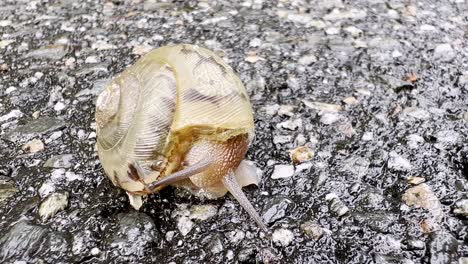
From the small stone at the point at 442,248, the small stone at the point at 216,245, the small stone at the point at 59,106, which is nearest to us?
the small stone at the point at 442,248

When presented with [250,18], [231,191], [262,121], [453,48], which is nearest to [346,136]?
[262,121]

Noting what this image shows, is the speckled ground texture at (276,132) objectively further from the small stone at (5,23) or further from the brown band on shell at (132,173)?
the brown band on shell at (132,173)

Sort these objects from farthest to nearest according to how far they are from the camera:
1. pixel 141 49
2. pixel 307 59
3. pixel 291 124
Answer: pixel 141 49
pixel 307 59
pixel 291 124

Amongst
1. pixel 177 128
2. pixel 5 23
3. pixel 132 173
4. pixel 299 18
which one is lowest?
pixel 5 23

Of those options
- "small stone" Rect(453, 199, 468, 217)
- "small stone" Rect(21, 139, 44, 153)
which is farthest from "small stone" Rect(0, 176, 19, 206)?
"small stone" Rect(453, 199, 468, 217)

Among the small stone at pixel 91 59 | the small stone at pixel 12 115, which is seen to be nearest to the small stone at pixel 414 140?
the small stone at pixel 91 59

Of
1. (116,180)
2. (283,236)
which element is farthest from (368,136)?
(116,180)

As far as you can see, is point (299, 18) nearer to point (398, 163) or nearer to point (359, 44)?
point (359, 44)
